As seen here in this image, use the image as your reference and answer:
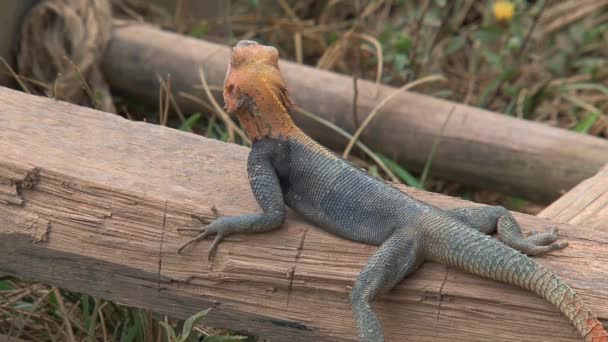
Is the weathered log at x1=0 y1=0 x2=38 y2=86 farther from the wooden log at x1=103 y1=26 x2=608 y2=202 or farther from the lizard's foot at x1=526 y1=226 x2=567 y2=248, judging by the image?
the lizard's foot at x1=526 y1=226 x2=567 y2=248

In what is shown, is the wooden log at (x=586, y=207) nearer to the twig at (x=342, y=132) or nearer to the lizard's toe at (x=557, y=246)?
the lizard's toe at (x=557, y=246)

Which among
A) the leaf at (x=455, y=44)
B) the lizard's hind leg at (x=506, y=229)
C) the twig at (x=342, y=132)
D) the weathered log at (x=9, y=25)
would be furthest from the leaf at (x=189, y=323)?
the leaf at (x=455, y=44)

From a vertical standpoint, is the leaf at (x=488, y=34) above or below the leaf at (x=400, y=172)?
above

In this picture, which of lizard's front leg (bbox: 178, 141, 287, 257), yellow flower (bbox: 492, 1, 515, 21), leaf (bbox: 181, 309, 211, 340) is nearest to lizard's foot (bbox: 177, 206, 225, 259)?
lizard's front leg (bbox: 178, 141, 287, 257)

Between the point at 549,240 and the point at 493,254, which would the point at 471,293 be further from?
the point at 549,240

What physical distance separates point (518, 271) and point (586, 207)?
84 cm

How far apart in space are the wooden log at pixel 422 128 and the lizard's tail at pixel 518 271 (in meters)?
1.61

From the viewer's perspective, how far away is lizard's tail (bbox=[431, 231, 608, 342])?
2.11 meters

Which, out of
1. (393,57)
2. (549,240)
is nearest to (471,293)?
(549,240)

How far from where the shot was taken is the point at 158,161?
2.72m

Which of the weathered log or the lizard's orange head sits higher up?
the lizard's orange head

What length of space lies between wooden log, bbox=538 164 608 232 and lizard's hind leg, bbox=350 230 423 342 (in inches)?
26.6

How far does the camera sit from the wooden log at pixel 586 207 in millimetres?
2818

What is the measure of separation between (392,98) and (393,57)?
62 cm
